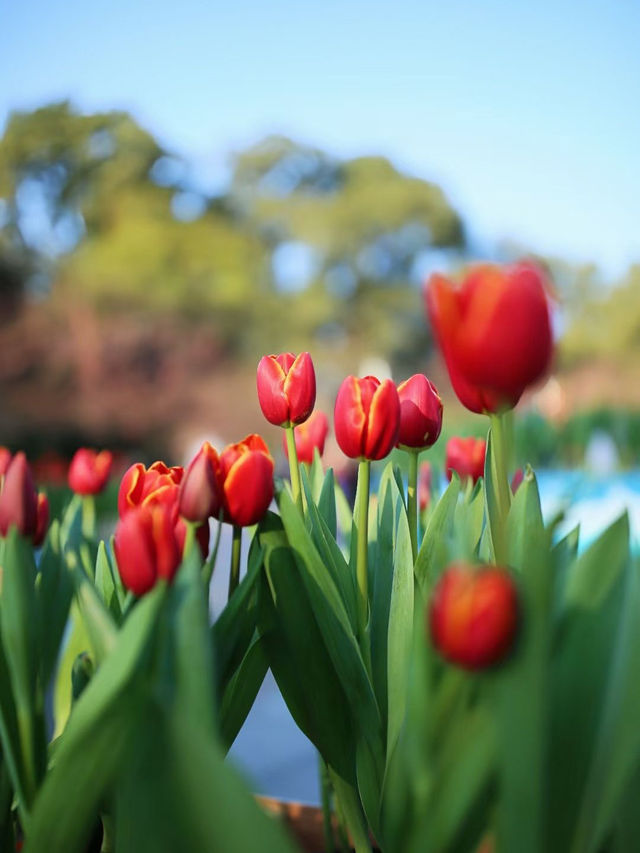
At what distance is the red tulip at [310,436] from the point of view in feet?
2.21

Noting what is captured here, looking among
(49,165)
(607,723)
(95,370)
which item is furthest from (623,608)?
(49,165)

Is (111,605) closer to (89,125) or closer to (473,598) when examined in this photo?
(473,598)

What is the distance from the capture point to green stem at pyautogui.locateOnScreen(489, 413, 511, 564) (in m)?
0.40

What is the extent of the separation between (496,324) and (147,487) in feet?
0.66

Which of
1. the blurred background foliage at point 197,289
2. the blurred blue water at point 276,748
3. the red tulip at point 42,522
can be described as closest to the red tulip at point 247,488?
the red tulip at point 42,522

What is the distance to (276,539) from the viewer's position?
419mm

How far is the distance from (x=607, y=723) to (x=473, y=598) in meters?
0.09

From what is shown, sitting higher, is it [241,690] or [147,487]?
[147,487]

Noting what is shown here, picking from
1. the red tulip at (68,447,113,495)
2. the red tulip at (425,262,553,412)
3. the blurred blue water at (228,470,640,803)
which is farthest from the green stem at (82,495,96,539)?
the blurred blue water at (228,470,640,803)

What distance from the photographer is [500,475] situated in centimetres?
41

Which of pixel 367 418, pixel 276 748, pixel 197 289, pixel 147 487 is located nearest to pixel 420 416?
pixel 367 418

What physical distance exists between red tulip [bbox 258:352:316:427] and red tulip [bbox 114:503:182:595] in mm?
160

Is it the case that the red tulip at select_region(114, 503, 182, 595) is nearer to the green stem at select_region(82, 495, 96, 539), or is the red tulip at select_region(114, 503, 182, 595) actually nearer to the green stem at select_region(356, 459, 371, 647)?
the green stem at select_region(356, 459, 371, 647)

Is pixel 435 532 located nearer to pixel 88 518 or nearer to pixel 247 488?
pixel 247 488
